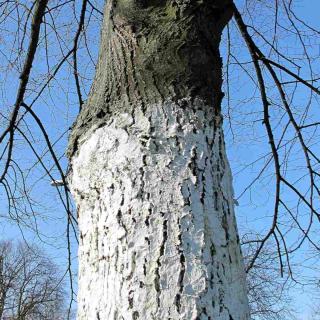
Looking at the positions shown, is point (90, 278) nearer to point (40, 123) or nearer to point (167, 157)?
point (167, 157)

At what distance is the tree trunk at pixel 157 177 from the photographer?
1.26 m

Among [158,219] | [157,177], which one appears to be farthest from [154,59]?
[158,219]

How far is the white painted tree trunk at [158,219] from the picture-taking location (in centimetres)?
125

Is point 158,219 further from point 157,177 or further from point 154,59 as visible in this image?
point 154,59

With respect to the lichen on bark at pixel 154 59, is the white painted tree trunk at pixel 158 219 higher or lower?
lower

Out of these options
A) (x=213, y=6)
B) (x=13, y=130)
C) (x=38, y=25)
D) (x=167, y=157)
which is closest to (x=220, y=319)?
(x=167, y=157)

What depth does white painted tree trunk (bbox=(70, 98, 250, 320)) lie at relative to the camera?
1252mm

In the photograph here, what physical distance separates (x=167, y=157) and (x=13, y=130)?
2132mm

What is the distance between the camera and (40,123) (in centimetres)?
327

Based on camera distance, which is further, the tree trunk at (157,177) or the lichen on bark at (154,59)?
the lichen on bark at (154,59)

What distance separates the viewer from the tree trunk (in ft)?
4.15

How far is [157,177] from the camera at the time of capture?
1372mm

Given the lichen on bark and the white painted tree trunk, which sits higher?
the lichen on bark

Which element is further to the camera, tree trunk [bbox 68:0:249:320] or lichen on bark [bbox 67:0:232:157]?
lichen on bark [bbox 67:0:232:157]
